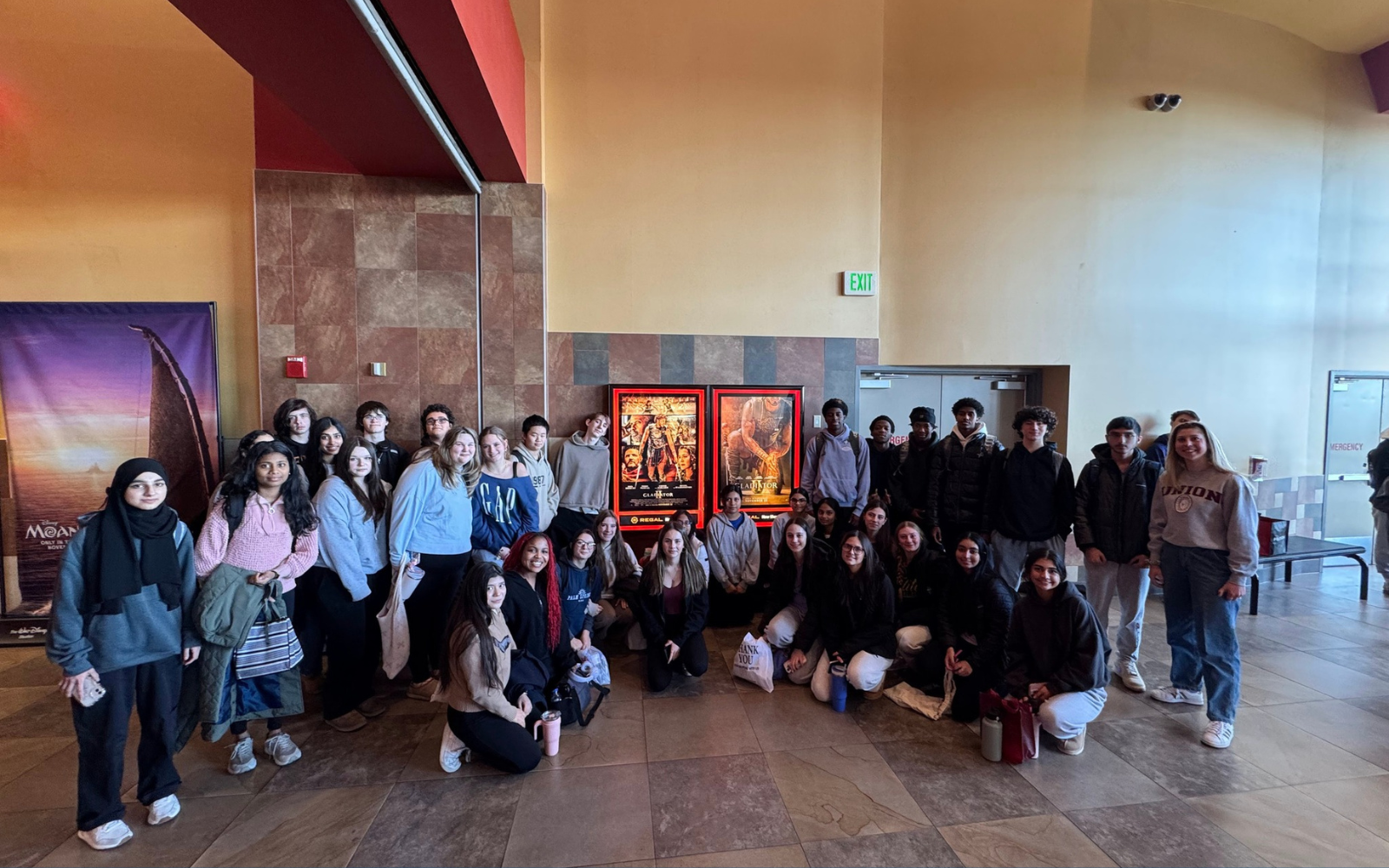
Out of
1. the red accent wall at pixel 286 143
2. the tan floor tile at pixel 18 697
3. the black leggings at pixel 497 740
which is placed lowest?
the tan floor tile at pixel 18 697

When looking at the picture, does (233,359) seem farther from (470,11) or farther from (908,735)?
(908,735)

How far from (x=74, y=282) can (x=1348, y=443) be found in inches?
506

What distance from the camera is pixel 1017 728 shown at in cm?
281

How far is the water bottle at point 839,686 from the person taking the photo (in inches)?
132

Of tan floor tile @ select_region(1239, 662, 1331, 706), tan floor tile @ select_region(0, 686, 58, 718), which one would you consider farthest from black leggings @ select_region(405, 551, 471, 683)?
tan floor tile @ select_region(1239, 662, 1331, 706)

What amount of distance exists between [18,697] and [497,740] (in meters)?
3.55

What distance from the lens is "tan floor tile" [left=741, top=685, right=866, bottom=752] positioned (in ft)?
9.98

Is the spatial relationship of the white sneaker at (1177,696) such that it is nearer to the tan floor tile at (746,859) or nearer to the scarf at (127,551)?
the tan floor tile at (746,859)

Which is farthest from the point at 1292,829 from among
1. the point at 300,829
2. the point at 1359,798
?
the point at 300,829

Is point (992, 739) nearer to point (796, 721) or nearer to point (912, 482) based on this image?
point (796, 721)

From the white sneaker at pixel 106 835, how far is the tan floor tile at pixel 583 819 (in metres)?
1.63

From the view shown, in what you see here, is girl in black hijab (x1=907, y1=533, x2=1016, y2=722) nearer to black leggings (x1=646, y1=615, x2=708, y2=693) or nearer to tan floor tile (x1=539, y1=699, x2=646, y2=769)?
black leggings (x1=646, y1=615, x2=708, y2=693)

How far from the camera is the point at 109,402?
4367mm

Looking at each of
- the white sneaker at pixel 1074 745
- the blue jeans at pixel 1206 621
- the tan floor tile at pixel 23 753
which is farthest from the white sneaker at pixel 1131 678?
the tan floor tile at pixel 23 753
